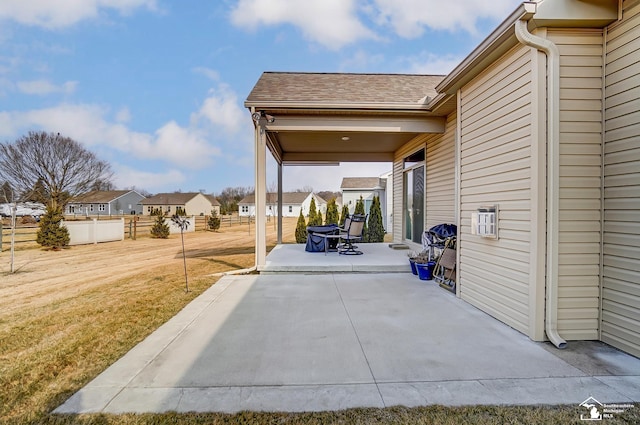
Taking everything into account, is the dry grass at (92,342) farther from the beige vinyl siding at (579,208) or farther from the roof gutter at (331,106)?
the roof gutter at (331,106)

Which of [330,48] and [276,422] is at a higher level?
[330,48]

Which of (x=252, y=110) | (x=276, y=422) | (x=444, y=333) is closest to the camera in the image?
(x=276, y=422)

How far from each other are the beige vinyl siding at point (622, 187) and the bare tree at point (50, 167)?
82.1 feet

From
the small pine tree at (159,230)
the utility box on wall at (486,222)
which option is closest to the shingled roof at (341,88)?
the utility box on wall at (486,222)

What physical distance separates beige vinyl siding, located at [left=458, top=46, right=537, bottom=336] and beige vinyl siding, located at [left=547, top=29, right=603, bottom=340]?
288mm

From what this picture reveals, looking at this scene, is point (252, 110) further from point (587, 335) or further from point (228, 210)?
point (228, 210)

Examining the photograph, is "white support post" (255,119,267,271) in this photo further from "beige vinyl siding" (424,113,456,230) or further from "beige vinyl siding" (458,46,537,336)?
"beige vinyl siding" (424,113,456,230)

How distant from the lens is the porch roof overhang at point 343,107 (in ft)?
19.0

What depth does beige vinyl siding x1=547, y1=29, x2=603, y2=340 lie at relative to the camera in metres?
3.08

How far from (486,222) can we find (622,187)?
4.14 feet

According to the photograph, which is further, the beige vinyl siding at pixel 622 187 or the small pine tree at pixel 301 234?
the small pine tree at pixel 301 234

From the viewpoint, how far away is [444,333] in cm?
330

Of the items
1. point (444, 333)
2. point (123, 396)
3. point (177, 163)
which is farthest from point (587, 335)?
point (177, 163)

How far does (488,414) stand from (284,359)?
1.55m
